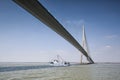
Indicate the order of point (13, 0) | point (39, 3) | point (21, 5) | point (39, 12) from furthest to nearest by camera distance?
point (39, 12) < point (39, 3) < point (21, 5) < point (13, 0)

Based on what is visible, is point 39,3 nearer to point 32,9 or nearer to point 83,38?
point 32,9

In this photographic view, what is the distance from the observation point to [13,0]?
8.94 meters

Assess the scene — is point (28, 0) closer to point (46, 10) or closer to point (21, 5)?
point (21, 5)

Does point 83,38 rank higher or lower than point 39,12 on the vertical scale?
higher

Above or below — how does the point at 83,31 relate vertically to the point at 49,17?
above

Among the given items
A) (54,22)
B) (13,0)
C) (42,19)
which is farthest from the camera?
(54,22)

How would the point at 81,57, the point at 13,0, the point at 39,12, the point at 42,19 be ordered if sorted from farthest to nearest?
1. the point at 81,57
2. the point at 42,19
3. the point at 39,12
4. the point at 13,0

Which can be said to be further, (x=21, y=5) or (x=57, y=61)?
(x=57, y=61)

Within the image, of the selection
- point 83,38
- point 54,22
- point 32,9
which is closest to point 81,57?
Answer: point 83,38

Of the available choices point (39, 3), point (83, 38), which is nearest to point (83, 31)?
point (83, 38)

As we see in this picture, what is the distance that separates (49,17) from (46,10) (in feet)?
4.47

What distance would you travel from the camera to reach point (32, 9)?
11109 millimetres

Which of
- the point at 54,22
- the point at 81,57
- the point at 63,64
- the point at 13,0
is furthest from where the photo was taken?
the point at 81,57

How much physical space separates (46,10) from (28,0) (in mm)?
2675
